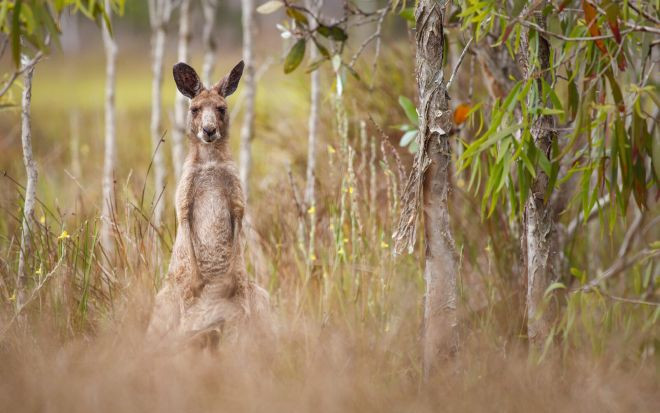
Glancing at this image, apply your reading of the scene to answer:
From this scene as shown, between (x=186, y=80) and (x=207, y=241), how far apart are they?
2.43 feet

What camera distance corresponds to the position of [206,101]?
3525 mm

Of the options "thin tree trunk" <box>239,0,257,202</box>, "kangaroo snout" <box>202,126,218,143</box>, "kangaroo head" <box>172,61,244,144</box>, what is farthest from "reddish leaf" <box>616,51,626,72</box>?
"thin tree trunk" <box>239,0,257,202</box>

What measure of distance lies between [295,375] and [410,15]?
78.7 inches

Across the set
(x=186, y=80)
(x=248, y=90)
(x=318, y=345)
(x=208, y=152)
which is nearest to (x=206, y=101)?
(x=186, y=80)

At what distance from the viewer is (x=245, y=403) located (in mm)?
2990

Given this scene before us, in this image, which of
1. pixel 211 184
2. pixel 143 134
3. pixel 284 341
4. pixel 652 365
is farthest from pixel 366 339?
pixel 143 134

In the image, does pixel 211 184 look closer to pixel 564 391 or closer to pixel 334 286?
pixel 334 286

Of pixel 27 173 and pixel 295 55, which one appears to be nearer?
pixel 27 173

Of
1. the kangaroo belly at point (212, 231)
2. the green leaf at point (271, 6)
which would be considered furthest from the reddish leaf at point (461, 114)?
the kangaroo belly at point (212, 231)

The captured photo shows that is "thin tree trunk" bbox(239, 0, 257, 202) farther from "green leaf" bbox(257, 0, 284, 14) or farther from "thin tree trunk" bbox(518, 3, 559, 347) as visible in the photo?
"thin tree trunk" bbox(518, 3, 559, 347)

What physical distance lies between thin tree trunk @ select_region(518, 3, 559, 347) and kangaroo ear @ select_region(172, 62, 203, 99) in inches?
58.3

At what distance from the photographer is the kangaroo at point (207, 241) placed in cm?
358

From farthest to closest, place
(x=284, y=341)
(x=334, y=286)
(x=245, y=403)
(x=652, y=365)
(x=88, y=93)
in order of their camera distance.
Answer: (x=88, y=93), (x=334, y=286), (x=652, y=365), (x=284, y=341), (x=245, y=403)

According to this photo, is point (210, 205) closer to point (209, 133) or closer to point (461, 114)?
point (209, 133)
